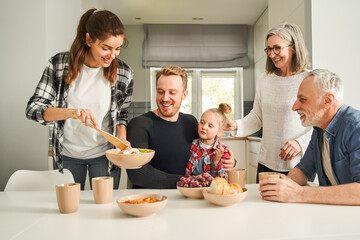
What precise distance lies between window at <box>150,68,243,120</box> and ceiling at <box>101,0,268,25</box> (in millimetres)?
794

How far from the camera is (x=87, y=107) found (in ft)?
6.14

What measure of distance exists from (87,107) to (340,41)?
6.58 feet

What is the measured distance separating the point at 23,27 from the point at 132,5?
2244 mm

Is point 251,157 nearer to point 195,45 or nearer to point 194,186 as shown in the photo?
point 195,45

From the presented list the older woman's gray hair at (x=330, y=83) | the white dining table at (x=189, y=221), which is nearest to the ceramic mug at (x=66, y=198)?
the white dining table at (x=189, y=221)

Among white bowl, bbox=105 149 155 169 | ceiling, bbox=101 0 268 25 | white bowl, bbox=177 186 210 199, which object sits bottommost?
white bowl, bbox=177 186 210 199

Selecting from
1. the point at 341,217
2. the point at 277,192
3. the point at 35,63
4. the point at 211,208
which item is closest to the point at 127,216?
the point at 211,208

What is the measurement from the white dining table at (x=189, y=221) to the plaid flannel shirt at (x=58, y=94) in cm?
52

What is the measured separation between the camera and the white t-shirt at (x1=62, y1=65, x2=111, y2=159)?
1.86 m

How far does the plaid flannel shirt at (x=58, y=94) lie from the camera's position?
5.78 ft

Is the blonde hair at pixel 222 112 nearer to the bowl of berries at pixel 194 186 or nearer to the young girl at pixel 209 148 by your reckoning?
the young girl at pixel 209 148

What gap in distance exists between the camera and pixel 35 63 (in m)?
2.62

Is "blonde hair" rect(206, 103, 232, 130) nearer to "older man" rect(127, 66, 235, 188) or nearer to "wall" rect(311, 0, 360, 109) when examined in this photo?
"older man" rect(127, 66, 235, 188)

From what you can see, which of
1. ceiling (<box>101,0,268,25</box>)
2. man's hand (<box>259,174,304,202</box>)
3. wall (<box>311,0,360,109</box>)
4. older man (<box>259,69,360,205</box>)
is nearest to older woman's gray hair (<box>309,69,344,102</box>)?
older man (<box>259,69,360,205</box>)
